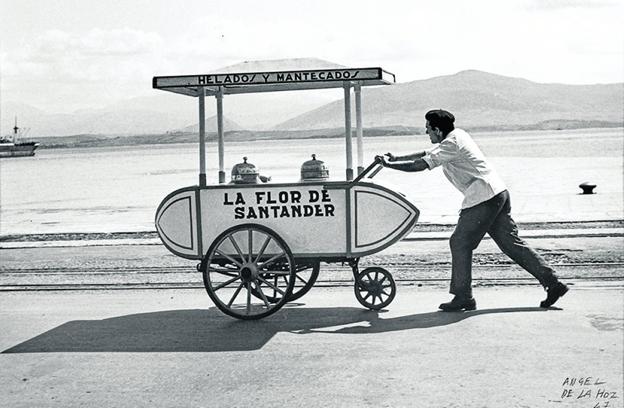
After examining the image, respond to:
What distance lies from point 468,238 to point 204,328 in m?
2.28

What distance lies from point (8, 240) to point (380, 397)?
11328 millimetres

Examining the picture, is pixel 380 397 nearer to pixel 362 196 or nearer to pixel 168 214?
pixel 362 196

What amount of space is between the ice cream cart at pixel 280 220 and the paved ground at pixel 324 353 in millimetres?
437

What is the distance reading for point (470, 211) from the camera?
8.16m

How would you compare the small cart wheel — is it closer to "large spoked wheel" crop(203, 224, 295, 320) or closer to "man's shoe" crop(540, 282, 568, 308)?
"large spoked wheel" crop(203, 224, 295, 320)

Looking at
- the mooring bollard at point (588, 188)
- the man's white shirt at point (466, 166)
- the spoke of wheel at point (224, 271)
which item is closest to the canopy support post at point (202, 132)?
the spoke of wheel at point (224, 271)

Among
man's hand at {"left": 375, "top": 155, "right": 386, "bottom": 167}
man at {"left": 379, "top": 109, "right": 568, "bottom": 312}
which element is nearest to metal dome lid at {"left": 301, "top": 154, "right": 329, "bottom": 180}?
man at {"left": 379, "top": 109, "right": 568, "bottom": 312}

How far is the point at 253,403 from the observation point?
5.71 m

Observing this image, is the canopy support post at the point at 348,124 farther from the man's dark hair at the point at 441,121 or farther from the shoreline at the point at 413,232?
the shoreline at the point at 413,232

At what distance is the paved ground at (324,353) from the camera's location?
580 centimetres

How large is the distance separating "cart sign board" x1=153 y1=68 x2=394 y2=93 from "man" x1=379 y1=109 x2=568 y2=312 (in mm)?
677

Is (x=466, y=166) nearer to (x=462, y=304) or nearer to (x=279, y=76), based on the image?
(x=462, y=304)

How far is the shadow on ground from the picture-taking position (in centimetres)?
730

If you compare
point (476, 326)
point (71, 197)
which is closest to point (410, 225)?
point (476, 326)
